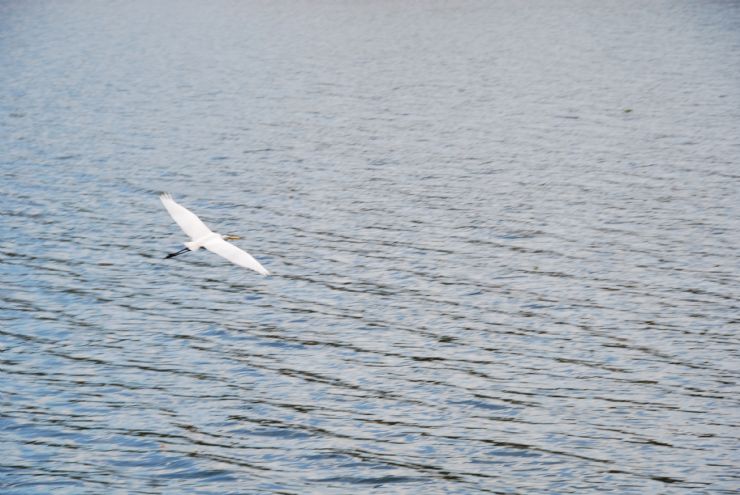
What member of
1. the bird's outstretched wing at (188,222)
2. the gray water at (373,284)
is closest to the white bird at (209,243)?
the bird's outstretched wing at (188,222)

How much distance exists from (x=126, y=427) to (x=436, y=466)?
18.7 feet

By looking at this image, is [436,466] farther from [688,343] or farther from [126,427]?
[688,343]

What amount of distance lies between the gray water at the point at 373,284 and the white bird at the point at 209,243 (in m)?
2.44

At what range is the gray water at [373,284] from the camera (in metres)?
18.0

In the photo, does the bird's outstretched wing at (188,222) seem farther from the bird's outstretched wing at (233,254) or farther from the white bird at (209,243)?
the bird's outstretched wing at (233,254)

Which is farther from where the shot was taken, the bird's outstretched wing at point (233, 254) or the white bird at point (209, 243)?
the white bird at point (209, 243)

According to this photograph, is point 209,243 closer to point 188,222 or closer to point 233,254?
point 233,254

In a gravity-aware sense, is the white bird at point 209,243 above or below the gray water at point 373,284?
above

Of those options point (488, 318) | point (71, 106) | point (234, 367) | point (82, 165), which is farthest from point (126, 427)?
point (71, 106)

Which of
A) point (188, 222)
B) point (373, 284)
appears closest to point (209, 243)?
point (188, 222)

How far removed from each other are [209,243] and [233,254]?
0.97m

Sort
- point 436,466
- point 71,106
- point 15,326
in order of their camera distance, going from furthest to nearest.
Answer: point 71,106 < point 15,326 < point 436,466

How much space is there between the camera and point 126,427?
18.6 meters

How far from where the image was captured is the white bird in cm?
1945
